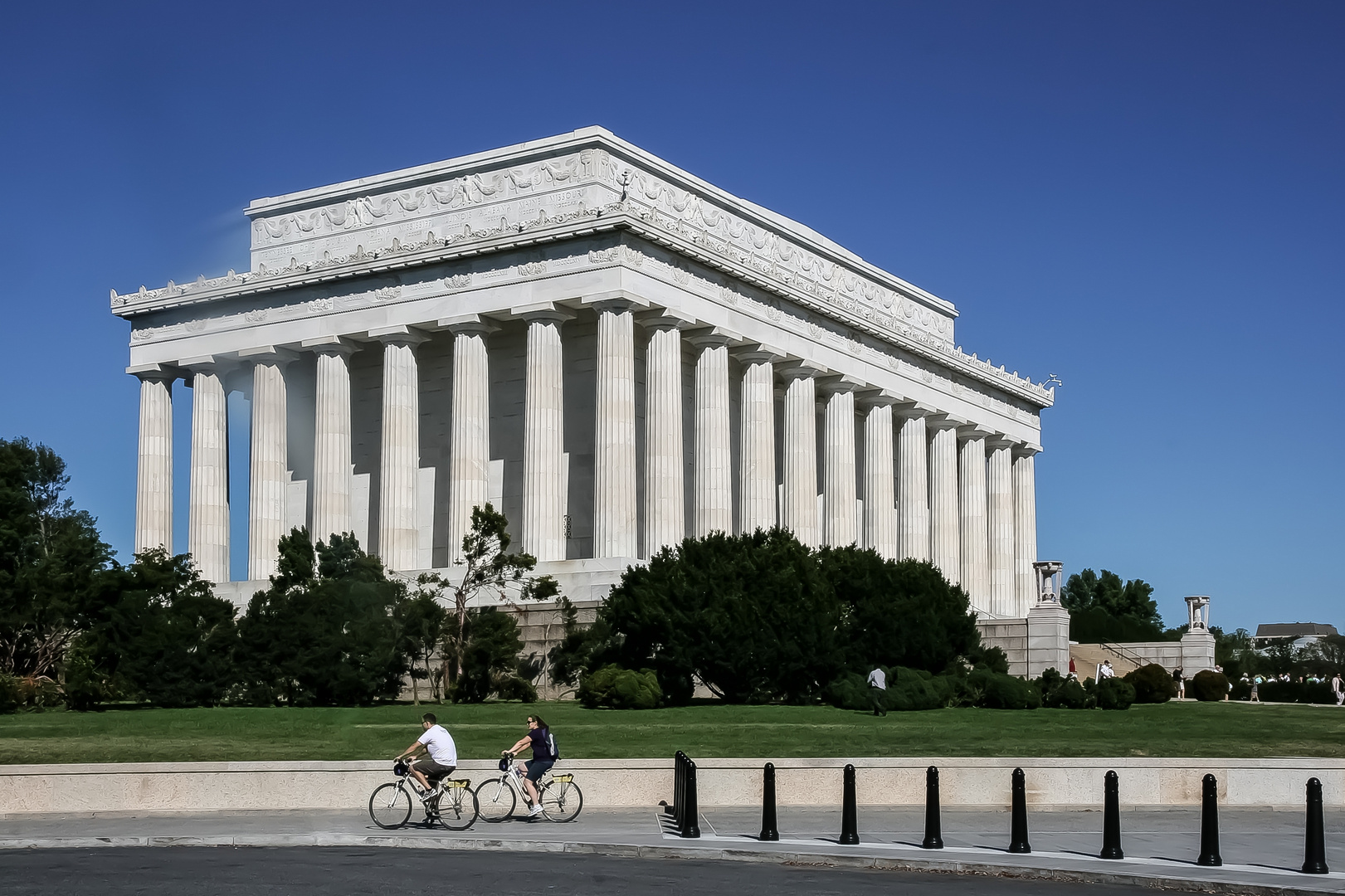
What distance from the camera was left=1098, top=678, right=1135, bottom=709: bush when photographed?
190 feet

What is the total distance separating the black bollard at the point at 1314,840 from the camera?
21.8 m

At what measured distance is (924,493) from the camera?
93.4 meters

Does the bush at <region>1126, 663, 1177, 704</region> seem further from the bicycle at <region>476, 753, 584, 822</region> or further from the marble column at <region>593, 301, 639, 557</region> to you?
the bicycle at <region>476, 753, 584, 822</region>

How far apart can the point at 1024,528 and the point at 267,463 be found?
5119cm

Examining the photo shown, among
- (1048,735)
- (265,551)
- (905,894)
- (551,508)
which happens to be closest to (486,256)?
(551,508)

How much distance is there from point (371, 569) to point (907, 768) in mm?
31068

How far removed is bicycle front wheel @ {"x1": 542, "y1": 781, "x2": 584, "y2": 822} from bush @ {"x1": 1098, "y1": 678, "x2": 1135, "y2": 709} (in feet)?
106

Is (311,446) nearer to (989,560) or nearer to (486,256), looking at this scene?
(486,256)

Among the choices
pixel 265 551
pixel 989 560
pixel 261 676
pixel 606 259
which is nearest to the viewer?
pixel 261 676

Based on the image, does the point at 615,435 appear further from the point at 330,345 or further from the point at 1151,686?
the point at 1151,686

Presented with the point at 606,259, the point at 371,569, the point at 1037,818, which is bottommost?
the point at 1037,818

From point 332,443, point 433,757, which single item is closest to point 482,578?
point 332,443

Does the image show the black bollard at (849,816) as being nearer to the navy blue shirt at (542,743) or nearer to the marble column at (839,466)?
the navy blue shirt at (542,743)

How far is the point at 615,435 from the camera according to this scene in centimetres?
6856
